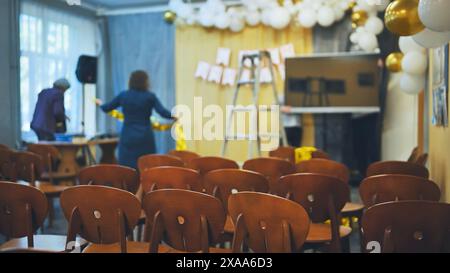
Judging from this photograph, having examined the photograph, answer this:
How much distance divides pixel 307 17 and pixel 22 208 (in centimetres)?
511

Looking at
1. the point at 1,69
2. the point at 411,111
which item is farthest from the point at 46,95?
the point at 411,111

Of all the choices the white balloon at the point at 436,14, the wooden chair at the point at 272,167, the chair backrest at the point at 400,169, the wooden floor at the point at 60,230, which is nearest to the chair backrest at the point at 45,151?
the wooden floor at the point at 60,230

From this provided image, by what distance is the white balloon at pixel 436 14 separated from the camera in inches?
83.6

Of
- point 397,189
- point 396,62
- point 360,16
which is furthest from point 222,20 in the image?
point 397,189

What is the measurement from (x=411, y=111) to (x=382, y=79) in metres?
1.39

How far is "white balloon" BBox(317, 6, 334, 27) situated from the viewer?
20.5 feet

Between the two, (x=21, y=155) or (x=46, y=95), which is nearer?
(x=46, y=95)

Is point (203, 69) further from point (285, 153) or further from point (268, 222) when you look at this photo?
point (268, 222)

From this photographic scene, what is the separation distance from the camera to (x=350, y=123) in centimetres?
676

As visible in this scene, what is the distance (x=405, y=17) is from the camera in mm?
2496

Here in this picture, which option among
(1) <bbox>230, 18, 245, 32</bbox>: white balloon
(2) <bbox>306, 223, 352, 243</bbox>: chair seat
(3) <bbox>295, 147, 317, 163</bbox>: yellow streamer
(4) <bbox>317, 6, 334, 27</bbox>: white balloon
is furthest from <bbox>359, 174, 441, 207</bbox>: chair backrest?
(1) <bbox>230, 18, 245, 32</bbox>: white balloon

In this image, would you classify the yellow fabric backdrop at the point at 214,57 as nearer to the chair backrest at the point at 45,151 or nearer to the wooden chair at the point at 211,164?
the chair backrest at the point at 45,151
